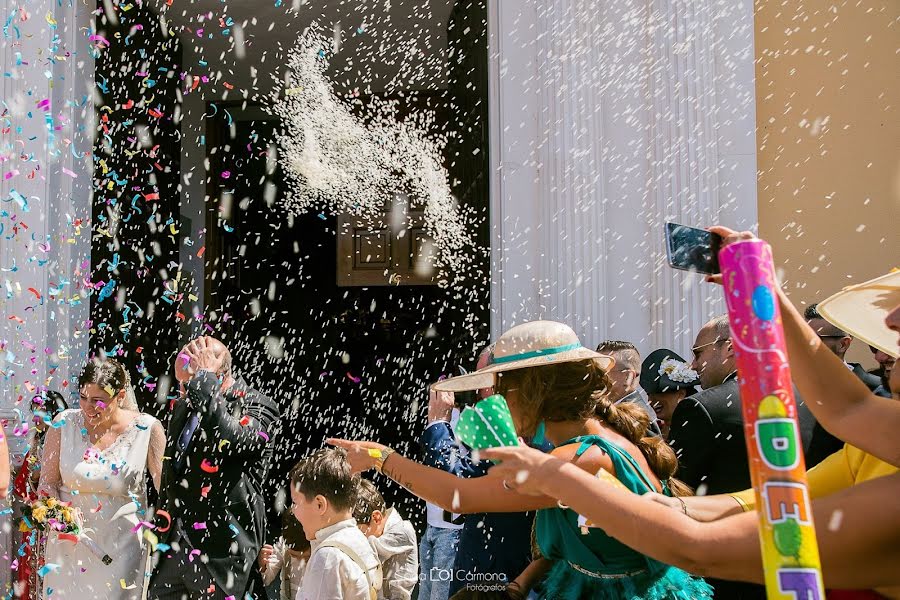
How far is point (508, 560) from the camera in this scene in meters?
3.21

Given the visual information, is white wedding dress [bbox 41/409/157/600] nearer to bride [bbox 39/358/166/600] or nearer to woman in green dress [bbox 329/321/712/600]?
bride [bbox 39/358/166/600]

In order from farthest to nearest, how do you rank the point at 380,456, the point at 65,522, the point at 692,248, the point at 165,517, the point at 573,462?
the point at 65,522, the point at 165,517, the point at 380,456, the point at 573,462, the point at 692,248

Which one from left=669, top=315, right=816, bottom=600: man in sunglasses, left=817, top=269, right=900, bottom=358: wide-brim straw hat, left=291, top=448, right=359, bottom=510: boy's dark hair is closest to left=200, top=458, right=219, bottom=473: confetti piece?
left=291, top=448, right=359, bottom=510: boy's dark hair

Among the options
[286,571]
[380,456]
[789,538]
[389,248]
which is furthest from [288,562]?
[389,248]

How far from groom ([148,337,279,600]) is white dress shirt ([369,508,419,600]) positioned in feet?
1.75

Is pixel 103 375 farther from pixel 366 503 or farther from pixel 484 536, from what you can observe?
pixel 484 536

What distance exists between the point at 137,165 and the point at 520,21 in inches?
125

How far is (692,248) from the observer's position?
1.21m

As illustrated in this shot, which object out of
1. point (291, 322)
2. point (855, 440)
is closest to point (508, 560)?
point (855, 440)

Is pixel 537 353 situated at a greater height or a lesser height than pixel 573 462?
greater

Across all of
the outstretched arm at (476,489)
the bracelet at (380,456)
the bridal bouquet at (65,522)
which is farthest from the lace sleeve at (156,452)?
the outstretched arm at (476,489)

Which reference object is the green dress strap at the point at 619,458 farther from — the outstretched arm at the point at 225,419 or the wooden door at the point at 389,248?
the wooden door at the point at 389,248

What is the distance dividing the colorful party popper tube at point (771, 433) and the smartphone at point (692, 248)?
13 cm

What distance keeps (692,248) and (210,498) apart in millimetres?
2972
